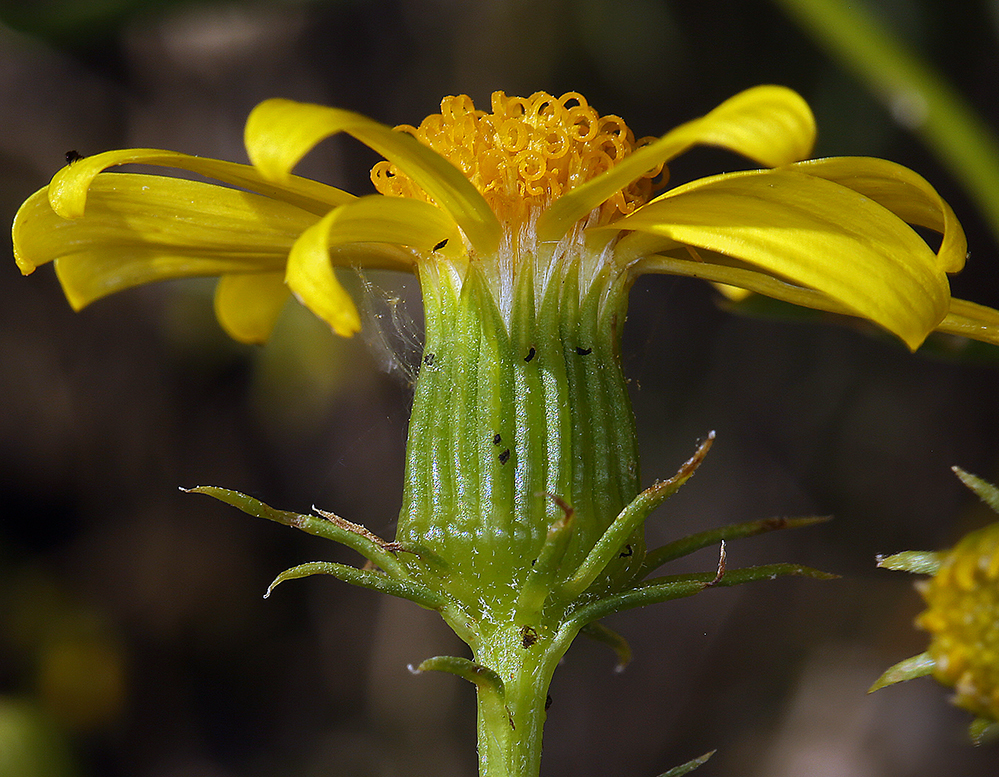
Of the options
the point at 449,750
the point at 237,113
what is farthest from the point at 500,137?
the point at 449,750

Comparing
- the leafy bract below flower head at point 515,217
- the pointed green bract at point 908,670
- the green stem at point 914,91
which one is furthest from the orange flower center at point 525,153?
the green stem at point 914,91

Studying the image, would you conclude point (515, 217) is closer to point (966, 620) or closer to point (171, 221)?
point (171, 221)

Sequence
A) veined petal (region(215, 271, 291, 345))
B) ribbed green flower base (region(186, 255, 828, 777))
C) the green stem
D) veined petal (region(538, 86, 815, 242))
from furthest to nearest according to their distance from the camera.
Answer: the green stem
veined petal (region(215, 271, 291, 345))
ribbed green flower base (region(186, 255, 828, 777))
veined petal (region(538, 86, 815, 242))

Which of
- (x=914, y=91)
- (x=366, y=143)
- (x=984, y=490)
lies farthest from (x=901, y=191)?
(x=914, y=91)

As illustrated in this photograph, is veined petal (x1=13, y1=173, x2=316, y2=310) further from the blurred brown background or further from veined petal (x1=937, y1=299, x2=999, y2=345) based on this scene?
the blurred brown background

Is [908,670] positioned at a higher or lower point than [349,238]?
lower

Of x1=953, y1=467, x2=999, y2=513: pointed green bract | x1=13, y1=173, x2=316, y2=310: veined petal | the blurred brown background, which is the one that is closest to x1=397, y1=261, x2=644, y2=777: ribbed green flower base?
x1=13, y1=173, x2=316, y2=310: veined petal

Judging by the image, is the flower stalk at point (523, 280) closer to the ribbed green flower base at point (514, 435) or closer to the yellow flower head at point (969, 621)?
the ribbed green flower base at point (514, 435)
